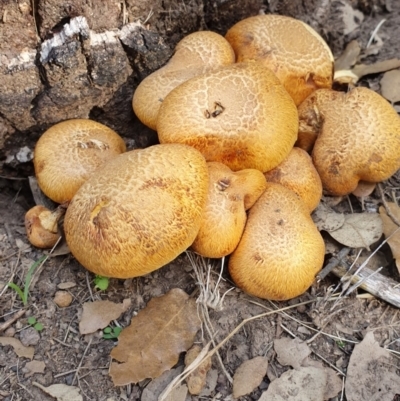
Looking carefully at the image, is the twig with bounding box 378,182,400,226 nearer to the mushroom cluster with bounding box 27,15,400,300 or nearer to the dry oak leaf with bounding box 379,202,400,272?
the dry oak leaf with bounding box 379,202,400,272

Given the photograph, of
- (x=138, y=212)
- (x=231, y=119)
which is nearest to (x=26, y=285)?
(x=138, y=212)

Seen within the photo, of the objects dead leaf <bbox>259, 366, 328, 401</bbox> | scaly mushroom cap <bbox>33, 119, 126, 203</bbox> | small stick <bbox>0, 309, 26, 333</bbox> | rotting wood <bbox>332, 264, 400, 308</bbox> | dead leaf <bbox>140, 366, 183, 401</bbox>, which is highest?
scaly mushroom cap <bbox>33, 119, 126, 203</bbox>

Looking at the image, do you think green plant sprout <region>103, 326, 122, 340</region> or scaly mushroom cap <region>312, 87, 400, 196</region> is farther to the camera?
scaly mushroom cap <region>312, 87, 400, 196</region>

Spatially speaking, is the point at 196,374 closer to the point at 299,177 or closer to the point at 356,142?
the point at 299,177

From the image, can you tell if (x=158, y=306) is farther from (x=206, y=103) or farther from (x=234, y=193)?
(x=206, y=103)

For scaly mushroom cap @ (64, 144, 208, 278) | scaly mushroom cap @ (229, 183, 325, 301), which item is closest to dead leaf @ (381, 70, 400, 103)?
scaly mushroom cap @ (229, 183, 325, 301)

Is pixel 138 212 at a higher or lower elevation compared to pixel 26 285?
higher

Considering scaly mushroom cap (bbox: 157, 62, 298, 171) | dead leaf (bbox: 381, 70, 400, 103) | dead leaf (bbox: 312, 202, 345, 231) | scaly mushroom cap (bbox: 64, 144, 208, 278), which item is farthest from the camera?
dead leaf (bbox: 381, 70, 400, 103)
